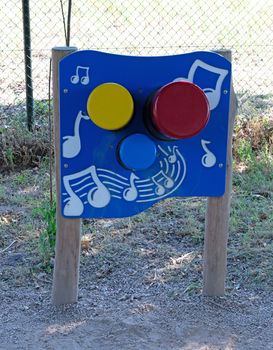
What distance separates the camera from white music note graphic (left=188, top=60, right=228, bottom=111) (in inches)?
119

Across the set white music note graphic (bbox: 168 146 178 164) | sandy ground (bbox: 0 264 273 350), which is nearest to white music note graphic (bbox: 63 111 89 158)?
white music note graphic (bbox: 168 146 178 164)

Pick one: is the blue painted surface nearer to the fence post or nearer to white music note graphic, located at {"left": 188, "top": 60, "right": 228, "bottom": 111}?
white music note graphic, located at {"left": 188, "top": 60, "right": 228, "bottom": 111}

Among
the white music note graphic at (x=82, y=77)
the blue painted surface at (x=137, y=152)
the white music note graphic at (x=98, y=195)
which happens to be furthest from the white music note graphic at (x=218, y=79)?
the white music note graphic at (x=98, y=195)

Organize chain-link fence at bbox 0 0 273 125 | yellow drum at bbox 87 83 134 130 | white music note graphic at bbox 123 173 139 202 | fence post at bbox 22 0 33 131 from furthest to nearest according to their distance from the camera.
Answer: chain-link fence at bbox 0 0 273 125
fence post at bbox 22 0 33 131
white music note graphic at bbox 123 173 139 202
yellow drum at bbox 87 83 134 130

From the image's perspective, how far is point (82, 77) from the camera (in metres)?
2.94

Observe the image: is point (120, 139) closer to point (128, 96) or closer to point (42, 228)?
point (128, 96)

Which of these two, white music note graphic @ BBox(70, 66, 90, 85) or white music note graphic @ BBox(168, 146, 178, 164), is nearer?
white music note graphic @ BBox(70, 66, 90, 85)

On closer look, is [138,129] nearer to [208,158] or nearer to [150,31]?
[208,158]

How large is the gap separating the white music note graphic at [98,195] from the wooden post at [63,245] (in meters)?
0.12

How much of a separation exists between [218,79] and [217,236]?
73cm

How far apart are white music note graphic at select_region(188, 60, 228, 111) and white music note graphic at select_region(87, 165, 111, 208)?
59cm

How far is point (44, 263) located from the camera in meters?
3.76

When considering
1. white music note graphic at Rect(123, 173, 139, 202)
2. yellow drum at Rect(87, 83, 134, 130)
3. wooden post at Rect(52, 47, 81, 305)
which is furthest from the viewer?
white music note graphic at Rect(123, 173, 139, 202)

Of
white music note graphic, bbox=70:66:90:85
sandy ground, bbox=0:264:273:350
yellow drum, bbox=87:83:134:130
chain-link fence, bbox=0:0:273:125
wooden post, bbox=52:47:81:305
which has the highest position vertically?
chain-link fence, bbox=0:0:273:125
